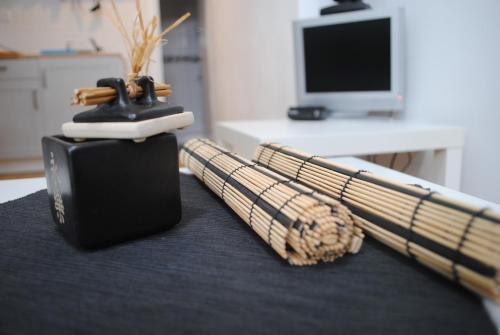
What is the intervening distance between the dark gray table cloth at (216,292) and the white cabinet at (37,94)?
3158mm

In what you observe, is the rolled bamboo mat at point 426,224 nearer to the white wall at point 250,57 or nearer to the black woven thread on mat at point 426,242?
the black woven thread on mat at point 426,242

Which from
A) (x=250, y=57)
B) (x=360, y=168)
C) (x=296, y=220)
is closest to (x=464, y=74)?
(x=360, y=168)

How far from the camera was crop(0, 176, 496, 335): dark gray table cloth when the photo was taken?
0.31 meters

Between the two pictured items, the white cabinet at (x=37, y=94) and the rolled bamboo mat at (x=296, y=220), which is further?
the white cabinet at (x=37, y=94)

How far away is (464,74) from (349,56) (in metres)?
0.49

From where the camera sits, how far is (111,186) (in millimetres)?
441

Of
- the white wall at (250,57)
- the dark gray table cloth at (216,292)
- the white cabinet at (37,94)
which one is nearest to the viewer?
the dark gray table cloth at (216,292)

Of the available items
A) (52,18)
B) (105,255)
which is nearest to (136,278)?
(105,255)

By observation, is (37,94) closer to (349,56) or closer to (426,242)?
(349,56)

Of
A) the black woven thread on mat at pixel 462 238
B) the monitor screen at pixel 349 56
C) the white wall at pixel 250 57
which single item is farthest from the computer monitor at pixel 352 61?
the black woven thread on mat at pixel 462 238

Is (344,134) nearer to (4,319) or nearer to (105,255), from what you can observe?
(105,255)

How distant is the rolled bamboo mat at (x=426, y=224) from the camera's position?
0.31m

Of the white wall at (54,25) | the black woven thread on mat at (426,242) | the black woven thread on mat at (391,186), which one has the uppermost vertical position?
the white wall at (54,25)

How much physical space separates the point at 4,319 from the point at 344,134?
41.5 inches
